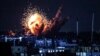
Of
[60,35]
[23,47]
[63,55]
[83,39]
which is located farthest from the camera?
[60,35]

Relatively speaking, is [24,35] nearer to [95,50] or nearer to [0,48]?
[95,50]

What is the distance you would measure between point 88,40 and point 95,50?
3141 mm

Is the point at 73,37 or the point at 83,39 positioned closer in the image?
the point at 83,39

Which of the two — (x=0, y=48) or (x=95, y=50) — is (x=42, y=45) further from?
(x=0, y=48)

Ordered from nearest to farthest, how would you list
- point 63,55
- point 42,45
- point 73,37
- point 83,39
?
point 63,55
point 42,45
point 83,39
point 73,37

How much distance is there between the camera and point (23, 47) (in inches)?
705

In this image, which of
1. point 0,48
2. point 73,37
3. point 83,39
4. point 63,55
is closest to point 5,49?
point 0,48

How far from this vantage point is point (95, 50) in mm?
18406

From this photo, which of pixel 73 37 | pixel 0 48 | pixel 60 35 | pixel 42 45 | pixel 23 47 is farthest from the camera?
pixel 60 35

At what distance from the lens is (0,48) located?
6863 millimetres

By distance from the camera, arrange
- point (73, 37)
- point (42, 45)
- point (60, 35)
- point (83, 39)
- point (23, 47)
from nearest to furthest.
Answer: point (23, 47) < point (42, 45) < point (83, 39) < point (73, 37) < point (60, 35)

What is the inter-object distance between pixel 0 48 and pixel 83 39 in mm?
15556

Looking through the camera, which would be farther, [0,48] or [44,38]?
[44,38]

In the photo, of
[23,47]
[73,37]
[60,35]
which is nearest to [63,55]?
[23,47]
